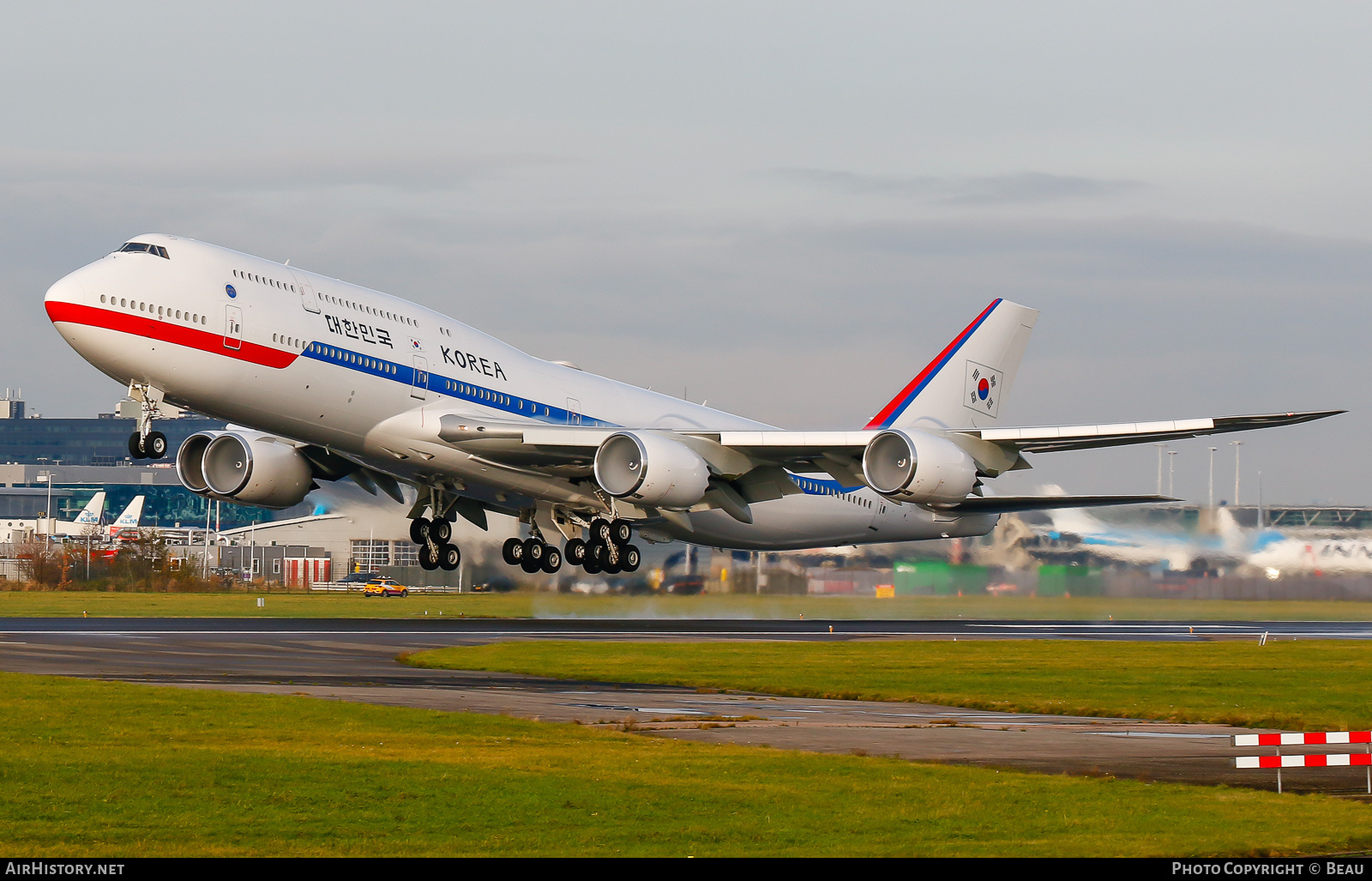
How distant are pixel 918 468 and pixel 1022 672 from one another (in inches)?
246

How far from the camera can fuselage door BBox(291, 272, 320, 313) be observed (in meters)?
33.1

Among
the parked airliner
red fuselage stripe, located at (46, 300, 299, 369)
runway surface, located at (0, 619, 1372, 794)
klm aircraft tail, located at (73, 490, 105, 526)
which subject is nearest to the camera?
runway surface, located at (0, 619, 1372, 794)

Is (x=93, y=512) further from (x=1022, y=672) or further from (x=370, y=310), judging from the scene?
(x=1022, y=672)

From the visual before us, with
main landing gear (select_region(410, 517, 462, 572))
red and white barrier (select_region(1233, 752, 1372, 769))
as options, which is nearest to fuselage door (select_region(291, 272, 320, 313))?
main landing gear (select_region(410, 517, 462, 572))

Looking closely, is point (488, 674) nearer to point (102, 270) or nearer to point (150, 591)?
point (102, 270)

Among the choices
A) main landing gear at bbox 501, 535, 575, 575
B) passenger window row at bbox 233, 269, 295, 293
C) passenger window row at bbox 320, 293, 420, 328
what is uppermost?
passenger window row at bbox 233, 269, 295, 293

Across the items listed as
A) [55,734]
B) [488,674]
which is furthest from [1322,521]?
[55,734]

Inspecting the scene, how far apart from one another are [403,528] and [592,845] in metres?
41.4

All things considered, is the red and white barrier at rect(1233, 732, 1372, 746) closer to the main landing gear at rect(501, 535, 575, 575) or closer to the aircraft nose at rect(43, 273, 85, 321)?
the aircraft nose at rect(43, 273, 85, 321)

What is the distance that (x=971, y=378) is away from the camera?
51875 millimetres

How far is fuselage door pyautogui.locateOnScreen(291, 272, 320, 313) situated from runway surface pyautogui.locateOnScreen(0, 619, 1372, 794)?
798 centimetres

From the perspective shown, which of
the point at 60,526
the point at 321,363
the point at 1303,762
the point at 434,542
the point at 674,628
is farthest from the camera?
the point at 60,526

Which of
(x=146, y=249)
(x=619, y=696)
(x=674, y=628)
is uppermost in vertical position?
(x=146, y=249)

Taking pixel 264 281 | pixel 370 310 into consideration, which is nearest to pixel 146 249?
pixel 264 281
